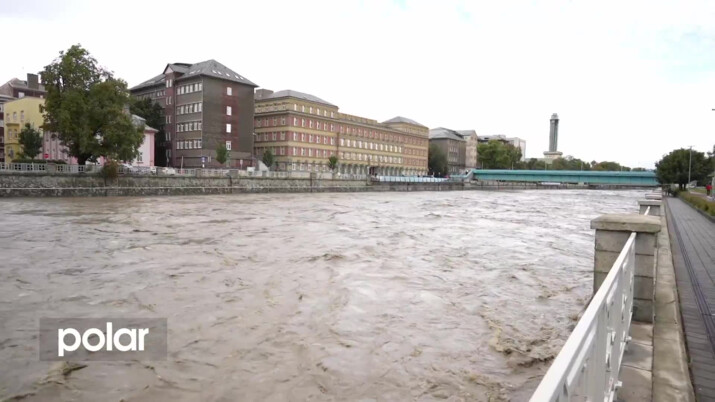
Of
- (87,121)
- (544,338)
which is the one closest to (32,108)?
(87,121)

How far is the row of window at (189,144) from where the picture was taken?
3072 inches

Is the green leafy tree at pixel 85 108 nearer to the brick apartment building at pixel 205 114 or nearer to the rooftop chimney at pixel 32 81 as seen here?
the brick apartment building at pixel 205 114

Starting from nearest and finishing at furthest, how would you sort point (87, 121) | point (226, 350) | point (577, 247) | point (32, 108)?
point (226, 350), point (577, 247), point (87, 121), point (32, 108)

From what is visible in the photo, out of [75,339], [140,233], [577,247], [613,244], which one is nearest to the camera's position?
[613,244]

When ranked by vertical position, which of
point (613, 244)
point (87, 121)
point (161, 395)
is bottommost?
point (161, 395)

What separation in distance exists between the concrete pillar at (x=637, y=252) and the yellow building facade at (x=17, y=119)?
86455 millimetres

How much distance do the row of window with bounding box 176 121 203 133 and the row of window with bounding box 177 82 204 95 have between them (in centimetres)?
503

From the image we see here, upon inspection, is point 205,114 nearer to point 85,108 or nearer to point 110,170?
point 85,108

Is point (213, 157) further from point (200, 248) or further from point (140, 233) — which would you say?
point (200, 248)

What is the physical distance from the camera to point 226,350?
297 inches

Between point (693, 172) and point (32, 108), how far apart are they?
97498 millimetres

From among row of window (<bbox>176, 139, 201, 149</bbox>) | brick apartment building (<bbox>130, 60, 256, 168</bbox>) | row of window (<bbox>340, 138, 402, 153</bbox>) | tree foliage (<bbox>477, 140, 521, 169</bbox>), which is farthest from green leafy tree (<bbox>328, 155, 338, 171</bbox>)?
tree foliage (<bbox>477, 140, 521, 169</bbox>)

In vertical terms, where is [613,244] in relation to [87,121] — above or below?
below

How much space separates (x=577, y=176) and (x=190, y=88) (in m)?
78.8
